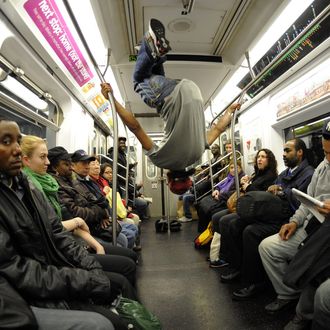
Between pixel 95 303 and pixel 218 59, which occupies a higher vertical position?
pixel 218 59

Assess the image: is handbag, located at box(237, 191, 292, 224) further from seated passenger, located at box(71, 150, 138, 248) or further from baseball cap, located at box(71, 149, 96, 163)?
baseball cap, located at box(71, 149, 96, 163)

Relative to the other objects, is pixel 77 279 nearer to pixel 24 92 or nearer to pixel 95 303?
pixel 95 303

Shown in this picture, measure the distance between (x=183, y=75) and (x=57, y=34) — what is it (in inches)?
69.9

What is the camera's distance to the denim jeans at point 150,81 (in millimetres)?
1896

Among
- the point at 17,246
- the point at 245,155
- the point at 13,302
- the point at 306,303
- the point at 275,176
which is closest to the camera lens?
the point at 13,302

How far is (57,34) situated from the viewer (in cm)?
252

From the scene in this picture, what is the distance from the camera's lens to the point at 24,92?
9.02ft

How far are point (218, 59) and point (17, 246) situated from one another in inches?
119

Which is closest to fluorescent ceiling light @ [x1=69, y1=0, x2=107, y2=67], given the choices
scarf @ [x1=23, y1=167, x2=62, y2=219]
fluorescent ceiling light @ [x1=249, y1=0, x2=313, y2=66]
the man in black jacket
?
scarf @ [x1=23, y1=167, x2=62, y2=219]

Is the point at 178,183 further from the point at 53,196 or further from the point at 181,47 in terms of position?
the point at 181,47

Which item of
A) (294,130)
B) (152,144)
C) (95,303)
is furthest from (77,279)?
(294,130)

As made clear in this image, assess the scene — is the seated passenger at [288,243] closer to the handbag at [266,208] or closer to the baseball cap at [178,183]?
the handbag at [266,208]

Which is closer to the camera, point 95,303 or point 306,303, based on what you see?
point 95,303

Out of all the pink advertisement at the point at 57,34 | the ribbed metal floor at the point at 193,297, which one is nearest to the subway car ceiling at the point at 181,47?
the pink advertisement at the point at 57,34
